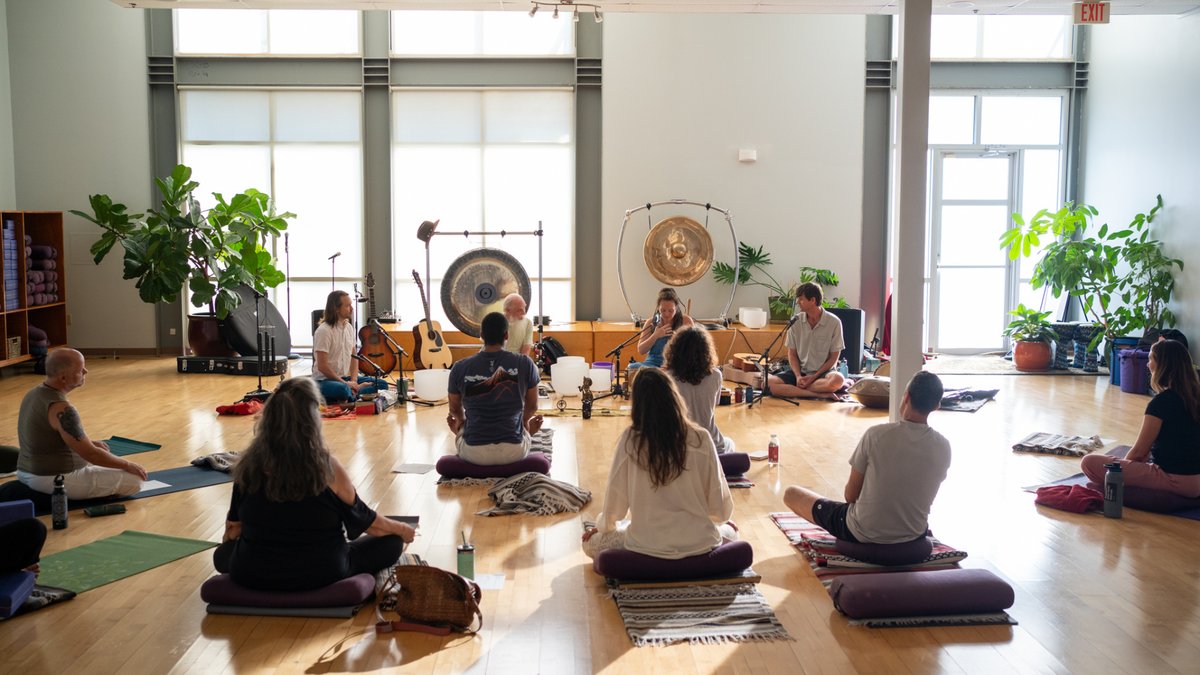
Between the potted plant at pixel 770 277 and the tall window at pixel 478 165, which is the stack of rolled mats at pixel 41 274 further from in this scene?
the potted plant at pixel 770 277

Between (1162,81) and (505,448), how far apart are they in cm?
853

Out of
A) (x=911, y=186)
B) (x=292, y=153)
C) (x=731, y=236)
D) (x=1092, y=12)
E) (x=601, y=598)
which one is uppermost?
(x=1092, y=12)

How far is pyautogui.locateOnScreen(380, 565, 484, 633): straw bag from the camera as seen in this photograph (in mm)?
4273

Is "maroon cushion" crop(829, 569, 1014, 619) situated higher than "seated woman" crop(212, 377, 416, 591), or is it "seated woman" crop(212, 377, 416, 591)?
"seated woman" crop(212, 377, 416, 591)

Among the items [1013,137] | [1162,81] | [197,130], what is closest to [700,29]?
[1013,137]

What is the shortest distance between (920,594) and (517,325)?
5.79 metres

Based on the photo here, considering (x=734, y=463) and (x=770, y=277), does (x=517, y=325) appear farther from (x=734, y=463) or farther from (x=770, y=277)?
(x=770, y=277)

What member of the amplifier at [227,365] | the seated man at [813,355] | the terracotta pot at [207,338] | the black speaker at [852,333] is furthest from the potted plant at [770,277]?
the terracotta pot at [207,338]

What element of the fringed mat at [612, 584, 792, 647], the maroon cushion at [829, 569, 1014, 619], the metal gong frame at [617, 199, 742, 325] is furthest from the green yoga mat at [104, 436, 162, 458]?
the metal gong frame at [617, 199, 742, 325]

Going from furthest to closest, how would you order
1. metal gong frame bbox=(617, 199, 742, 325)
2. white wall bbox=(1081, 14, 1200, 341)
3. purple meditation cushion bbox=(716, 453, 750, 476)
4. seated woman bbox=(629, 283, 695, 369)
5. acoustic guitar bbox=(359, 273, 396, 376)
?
metal gong frame bbox=(617, 199, 742, 325) → acoustic guitar bbox=(359, 273, 396, 376) → white wall bbox=(1081, 14, 1200, 341) → seated woman bbox=(629, 283, 695, 369) → purple meditation cushion bbox=(716, 453, 750, 476)

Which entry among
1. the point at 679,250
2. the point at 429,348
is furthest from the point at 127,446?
the point at 679,250

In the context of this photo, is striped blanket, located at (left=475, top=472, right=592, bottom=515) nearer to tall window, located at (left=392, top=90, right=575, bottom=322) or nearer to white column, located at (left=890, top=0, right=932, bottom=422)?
white column, located at (left=890, top=0, right=932, bottom=422)

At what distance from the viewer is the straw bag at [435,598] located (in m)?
4.27

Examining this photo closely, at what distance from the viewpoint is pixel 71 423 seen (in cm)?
575
